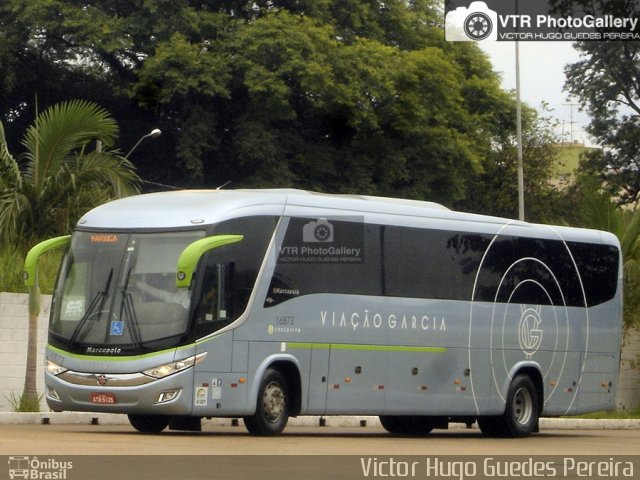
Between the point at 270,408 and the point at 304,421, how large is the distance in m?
5.63

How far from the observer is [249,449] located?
14.8 metres

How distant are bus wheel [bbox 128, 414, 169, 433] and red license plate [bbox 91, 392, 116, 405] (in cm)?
→ 139

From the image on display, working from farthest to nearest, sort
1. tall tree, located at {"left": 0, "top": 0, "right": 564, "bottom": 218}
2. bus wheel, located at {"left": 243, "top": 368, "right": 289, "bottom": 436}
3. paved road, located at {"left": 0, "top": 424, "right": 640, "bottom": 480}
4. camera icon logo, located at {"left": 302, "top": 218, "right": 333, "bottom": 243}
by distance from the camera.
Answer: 1. tall tree, located at {"left": 0, "top": 0, "right": 564, "bottom": 218}
2. camera icon logo, located at {"left": 302, "top": 218, "right": 333, "bottom": 243}
3. bus wheel, located at {"left": 243, "top": 368, "right": 289, "bottom": 436}
4. paved road, located at {"left": 0, "top": 424, "right": 640, "bottom": 480}

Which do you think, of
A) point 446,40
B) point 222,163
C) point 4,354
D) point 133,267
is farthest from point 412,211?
point 446,40

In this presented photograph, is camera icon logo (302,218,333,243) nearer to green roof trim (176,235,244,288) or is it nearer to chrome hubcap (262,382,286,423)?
green roof trim (176,235,244,288)

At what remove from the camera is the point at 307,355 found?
18359mm

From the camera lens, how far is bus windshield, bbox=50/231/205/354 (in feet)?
56.1

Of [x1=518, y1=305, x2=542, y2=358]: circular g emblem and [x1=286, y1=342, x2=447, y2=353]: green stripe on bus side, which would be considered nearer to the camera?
[x1=286, y1=342, x2=447, y2=353]: green stripe on bus side

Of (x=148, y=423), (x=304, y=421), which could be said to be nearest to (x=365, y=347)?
(x=148, y=423)

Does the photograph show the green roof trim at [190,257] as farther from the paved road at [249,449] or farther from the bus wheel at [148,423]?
the bus wheel at [148,423]

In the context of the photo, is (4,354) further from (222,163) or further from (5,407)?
(222,163)

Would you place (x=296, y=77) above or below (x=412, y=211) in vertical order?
above

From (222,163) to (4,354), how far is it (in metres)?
26.8

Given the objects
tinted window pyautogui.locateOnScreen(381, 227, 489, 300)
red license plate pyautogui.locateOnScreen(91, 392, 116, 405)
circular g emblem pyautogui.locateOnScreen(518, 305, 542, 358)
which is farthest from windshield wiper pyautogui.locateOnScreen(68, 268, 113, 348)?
circular g emblem pyautogui.locateOnScreen(518, 305, 542, 358)
